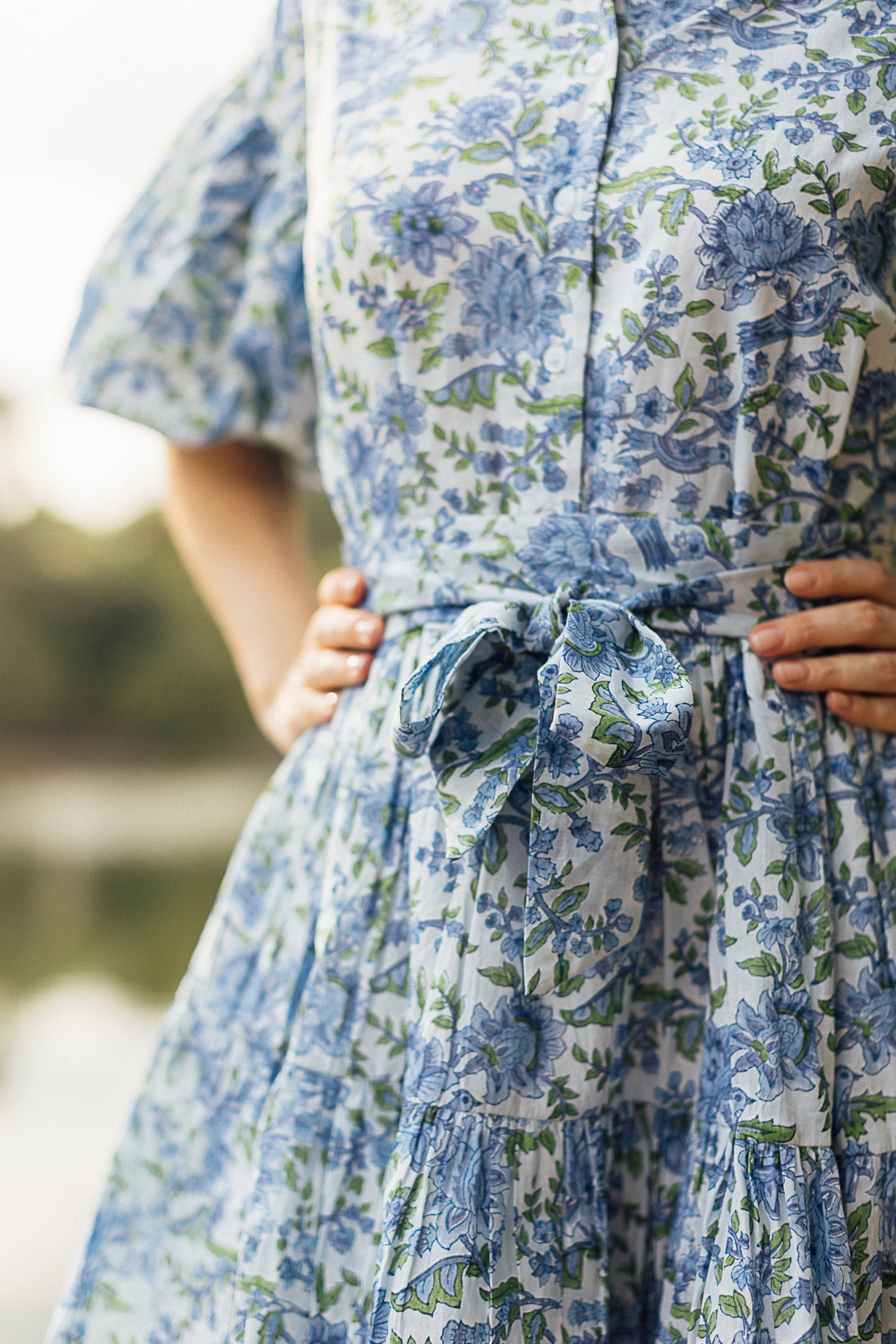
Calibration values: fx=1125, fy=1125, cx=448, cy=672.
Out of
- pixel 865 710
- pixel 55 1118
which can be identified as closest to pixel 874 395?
pixel 865 710

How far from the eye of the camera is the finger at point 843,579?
70cm

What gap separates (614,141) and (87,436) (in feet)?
36.6

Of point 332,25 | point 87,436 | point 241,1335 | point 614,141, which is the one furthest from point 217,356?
point 87,436

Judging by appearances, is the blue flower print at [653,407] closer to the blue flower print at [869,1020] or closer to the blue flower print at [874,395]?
the blue flower print at [874,395]

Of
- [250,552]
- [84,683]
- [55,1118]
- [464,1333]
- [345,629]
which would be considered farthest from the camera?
[84,683]

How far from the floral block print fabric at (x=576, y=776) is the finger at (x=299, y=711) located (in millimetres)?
53

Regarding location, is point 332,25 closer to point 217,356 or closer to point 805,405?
point 217,356

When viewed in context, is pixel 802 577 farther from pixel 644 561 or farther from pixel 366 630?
pixel 366 630

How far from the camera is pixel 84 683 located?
1155 cm

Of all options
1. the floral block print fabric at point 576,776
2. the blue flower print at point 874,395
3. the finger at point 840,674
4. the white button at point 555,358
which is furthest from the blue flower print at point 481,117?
the finger at point 840,674

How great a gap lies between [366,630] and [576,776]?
232 mm

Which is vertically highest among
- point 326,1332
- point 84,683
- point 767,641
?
point 84,683

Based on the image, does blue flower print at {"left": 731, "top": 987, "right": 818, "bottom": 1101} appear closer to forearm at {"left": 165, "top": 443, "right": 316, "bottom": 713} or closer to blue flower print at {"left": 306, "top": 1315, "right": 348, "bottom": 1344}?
blue flower print at {"left": 306, "top": 1315, "right": 348, "bottom": 1344}

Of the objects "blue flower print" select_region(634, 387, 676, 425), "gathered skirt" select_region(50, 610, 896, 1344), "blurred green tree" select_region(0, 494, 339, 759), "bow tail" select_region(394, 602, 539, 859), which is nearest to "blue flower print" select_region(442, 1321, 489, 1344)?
"gathered skirt" select_region(50, 610, 896, 1344)
